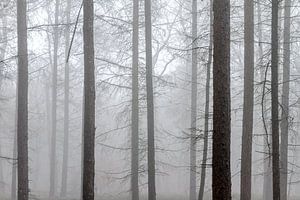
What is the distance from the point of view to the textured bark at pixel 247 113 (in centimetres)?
1265

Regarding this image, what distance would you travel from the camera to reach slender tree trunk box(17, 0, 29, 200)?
12438mm

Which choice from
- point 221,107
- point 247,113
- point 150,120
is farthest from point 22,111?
point 221,107

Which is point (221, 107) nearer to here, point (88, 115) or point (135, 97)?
point (88, 115)

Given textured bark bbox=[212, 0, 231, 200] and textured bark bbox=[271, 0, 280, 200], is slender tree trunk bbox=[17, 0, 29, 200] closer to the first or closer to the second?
textured bark bbox=[212, 0, 231, 200]

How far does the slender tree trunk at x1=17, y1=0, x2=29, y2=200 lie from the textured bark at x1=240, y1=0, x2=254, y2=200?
18.8 ft

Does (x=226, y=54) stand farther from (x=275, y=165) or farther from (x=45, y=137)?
(x=45, y=137)

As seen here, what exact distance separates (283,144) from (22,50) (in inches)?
350

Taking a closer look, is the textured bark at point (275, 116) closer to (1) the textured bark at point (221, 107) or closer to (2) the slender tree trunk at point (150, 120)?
(1) the textured bark at point (221, 107)

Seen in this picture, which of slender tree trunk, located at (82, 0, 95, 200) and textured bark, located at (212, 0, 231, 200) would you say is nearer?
textured bark, located at (212, 0, 231, 200)

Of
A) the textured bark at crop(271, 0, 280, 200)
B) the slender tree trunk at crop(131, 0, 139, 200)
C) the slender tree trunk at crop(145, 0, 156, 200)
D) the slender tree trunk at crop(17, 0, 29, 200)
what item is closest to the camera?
the textured bark at crop(271, 0, 280, 200)

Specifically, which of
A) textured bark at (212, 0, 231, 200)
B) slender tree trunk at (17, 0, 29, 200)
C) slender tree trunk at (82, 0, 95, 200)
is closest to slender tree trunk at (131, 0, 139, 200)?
slender tree trunk at (17, 0, 29, 200)

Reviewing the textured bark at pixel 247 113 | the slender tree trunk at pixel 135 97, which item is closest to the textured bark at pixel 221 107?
the textured bark at pixel 247 113

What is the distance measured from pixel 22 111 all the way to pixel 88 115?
8.37 ft

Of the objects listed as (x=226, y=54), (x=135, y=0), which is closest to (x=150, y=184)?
(x=135, y=0)
